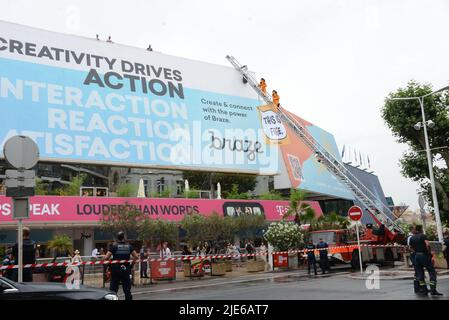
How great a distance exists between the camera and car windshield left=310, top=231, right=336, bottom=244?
2265cm

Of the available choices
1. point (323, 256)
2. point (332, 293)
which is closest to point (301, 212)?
point (323, 256)

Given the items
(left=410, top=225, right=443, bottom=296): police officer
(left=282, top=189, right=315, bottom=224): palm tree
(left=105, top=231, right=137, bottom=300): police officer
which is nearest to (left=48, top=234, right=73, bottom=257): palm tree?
(left=105, top=231, right=137, bottom=300): police officer

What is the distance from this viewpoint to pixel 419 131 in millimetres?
29188

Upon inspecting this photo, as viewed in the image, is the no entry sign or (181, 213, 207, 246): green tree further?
(181, 213, 207, 246): green tree

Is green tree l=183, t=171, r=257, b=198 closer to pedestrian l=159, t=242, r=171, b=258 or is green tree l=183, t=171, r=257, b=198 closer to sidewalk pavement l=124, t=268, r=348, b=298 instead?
sidewalk pavement l=124, t=268, r=348, b=298

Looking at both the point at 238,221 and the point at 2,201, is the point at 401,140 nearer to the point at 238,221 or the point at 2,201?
the point at 238,221

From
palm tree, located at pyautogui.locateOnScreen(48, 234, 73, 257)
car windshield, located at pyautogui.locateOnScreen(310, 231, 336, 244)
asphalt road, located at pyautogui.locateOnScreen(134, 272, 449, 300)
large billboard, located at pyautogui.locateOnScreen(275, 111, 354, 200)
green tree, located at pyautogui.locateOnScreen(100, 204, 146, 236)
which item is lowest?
asphalt road, located at pyautogui.locateOnScreen(134, 272, 449, 300)

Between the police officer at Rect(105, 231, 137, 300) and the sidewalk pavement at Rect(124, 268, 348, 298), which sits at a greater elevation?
the police officer at Rect(105, 231, 137, 300)

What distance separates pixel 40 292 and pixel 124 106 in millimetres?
31203

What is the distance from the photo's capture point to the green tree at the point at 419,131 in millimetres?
29156

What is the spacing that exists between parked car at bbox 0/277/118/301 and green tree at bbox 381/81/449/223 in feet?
83.9

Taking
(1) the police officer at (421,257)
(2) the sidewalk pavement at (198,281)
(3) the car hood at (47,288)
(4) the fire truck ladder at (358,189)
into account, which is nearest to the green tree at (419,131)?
(4) the fire truck ladder at (358,189)
